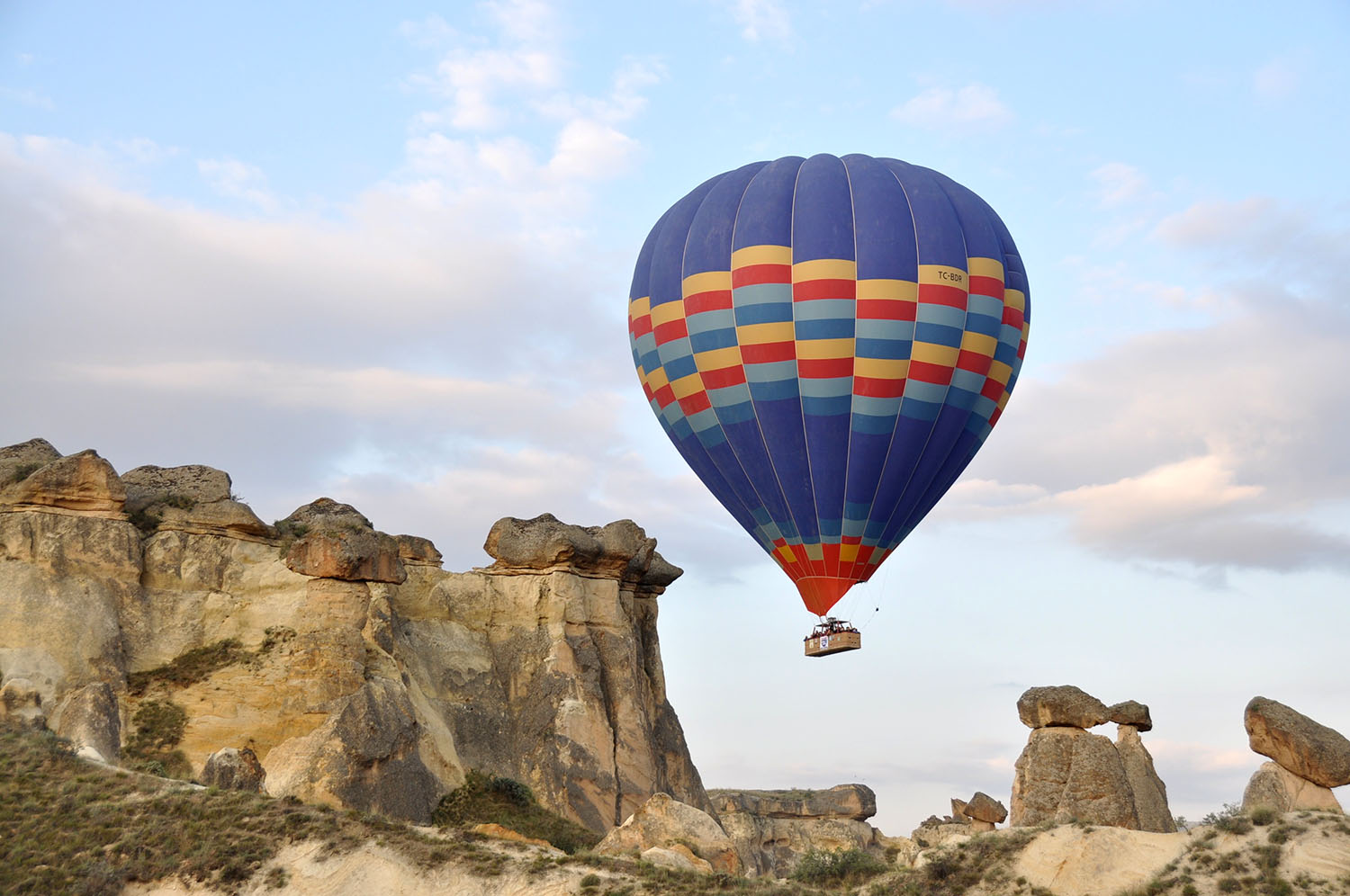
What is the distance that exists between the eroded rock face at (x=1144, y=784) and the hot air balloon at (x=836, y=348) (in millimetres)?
6502

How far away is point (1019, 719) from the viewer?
27.4 meters

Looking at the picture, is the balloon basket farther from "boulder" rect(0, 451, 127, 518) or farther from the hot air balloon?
"boulder" rect(0, 451, 127, 518)

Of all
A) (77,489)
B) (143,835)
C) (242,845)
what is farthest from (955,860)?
(77,489)

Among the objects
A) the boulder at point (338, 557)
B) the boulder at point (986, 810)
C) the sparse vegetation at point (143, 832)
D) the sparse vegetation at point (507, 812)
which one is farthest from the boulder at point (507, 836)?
the boulder at point (986, 810)

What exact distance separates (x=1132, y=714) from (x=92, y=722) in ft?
68.4

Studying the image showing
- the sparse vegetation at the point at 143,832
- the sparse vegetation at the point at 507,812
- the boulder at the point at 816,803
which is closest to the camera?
the sparse vegetation at the point at 143,832

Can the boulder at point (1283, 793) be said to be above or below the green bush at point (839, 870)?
above

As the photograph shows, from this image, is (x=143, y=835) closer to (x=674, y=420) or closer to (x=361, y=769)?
(x=361, y=769)

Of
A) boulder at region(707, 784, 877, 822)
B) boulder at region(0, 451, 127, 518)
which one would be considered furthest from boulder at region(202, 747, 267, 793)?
boulder at region(707, 784, 877, 822)

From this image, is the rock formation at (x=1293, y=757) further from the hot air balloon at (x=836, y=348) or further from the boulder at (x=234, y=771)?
the boulder at (x=234, y=771)

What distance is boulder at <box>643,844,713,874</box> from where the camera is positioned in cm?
2537

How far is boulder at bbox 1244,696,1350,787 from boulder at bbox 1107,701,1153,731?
13.2 feet

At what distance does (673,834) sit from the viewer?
1108 inches

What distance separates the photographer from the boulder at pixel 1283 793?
23906mm
